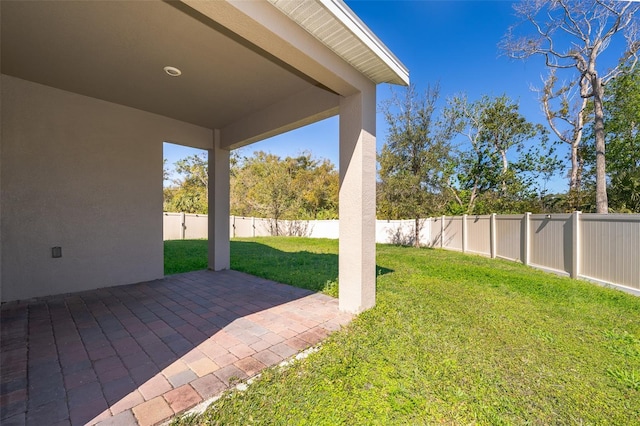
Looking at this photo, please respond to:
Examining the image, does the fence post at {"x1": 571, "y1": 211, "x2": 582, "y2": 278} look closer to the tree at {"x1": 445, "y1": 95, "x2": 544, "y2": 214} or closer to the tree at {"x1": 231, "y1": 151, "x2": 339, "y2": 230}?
the tree at {"x1": 445, "y1": 95, "x2": 544, "y2": 214}

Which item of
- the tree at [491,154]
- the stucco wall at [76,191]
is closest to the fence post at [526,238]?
the tree at [491,154]

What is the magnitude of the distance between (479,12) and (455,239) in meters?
7.77

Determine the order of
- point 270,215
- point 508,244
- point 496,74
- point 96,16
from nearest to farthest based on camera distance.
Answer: point 96,16
point 508,244
point 496,74
point 270,215

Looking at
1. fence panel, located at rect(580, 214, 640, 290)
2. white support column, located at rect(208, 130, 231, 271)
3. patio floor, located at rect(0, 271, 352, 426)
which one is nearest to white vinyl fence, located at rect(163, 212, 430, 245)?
fence panel, located at rect(580, 214, 640, 290)

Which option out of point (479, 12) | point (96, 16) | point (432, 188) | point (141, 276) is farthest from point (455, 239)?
point (96, 16)

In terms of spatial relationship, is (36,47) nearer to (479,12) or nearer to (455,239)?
(479,12)

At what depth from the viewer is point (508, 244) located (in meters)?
8.12

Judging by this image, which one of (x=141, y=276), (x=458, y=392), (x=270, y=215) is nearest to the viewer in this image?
(x=458, y=392)

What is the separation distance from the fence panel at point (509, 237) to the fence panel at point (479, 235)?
1.47 ft

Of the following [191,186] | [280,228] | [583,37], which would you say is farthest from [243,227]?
[583,37]

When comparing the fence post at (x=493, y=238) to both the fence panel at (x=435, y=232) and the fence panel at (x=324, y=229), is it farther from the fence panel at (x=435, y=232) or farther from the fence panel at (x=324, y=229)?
the fence panel at (x=324, y=229)

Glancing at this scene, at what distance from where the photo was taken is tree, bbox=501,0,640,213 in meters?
8.83

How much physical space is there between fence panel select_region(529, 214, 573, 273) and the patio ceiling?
6.59m

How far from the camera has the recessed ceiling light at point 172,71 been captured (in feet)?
10.9
